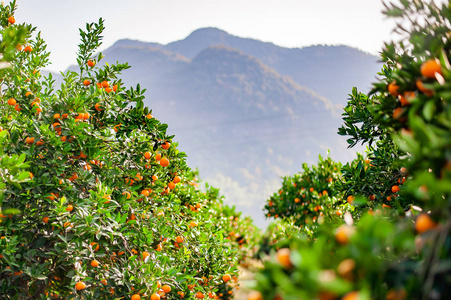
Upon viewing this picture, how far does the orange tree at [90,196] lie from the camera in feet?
9.61

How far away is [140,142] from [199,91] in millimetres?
187422

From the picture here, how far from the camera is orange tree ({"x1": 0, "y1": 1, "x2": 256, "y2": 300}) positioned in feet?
9.61

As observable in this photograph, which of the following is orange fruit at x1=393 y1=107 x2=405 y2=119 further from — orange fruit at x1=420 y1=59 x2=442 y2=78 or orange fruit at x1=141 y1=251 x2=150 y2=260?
orange fruit at x1=141 y1=251 x2=150 y2=260

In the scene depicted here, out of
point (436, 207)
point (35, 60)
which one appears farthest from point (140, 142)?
point (436, 207)

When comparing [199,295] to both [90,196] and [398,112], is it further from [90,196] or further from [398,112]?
[398,112]

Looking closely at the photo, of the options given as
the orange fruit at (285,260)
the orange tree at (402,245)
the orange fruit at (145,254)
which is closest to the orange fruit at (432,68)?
the orange tree at (402,245)

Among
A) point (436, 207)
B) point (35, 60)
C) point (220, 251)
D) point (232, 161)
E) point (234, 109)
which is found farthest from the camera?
point (234, 109)

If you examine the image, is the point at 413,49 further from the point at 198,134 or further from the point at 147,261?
the point at 198,134

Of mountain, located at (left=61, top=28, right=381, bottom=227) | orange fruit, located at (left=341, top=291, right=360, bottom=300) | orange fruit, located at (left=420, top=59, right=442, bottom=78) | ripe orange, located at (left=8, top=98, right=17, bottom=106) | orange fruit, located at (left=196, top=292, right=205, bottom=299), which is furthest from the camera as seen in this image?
mountain, located at (left=61, top=28, right=381, bottom=227)

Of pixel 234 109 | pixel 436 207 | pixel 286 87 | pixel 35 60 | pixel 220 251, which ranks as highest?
pixel 286 87

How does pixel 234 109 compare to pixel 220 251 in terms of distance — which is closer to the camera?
pixel 220 251

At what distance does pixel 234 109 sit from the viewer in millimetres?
179625

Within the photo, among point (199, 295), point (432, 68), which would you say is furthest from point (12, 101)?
point (432, 68)

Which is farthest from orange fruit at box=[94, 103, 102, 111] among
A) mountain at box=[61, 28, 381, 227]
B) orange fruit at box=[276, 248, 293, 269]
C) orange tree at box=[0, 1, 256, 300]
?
mountain at box=[61, 28, 381, 227]
